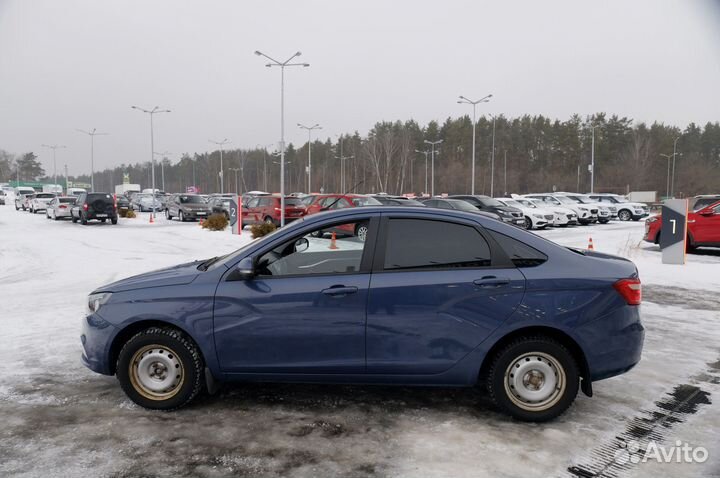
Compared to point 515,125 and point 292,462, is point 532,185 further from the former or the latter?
point 292,462

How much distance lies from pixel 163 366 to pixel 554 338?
10.1 ft

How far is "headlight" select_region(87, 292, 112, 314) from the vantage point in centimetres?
443

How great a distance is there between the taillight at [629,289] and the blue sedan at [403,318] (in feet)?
0.03

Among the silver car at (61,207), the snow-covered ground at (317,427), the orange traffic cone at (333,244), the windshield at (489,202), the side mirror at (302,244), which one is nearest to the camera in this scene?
the snow-covered ground at (317,427)

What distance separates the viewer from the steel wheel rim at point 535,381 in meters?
4.06

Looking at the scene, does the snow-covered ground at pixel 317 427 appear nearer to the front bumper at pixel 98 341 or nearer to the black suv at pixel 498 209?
the front bumper at pixel 98 341

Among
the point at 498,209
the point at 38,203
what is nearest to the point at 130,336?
the point at 498,209

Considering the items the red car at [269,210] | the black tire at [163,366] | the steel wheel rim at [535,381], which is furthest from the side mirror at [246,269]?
the red car at [269,210]

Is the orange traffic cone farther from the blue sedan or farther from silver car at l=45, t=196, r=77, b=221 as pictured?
silver car at l=45, t=196, r=77, b=221

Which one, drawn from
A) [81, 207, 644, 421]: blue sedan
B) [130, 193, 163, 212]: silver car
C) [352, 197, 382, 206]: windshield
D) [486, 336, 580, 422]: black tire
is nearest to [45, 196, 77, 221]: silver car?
[130, 193, 163, 212]: silver car

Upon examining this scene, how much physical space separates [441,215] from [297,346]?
1.53m

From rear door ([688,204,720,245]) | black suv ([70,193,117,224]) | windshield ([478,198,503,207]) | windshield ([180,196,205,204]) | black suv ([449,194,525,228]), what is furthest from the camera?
windshield ([180,196,205,204])

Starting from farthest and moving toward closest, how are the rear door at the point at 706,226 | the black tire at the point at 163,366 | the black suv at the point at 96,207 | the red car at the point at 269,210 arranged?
the black suv at the point at 96,207 < the red car at the point at 269,210 < the rear door at the point at 706,226 < the black tire at the point at 163,366

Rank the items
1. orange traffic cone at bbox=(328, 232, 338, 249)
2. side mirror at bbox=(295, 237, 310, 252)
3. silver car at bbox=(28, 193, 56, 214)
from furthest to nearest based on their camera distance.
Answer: silver car at bbox=(28, 193, 56, 214) → orange traffic cone at bbox=(328, 232, 338, 249) → side mirror at bbox=(295, 237, 310, 252)
